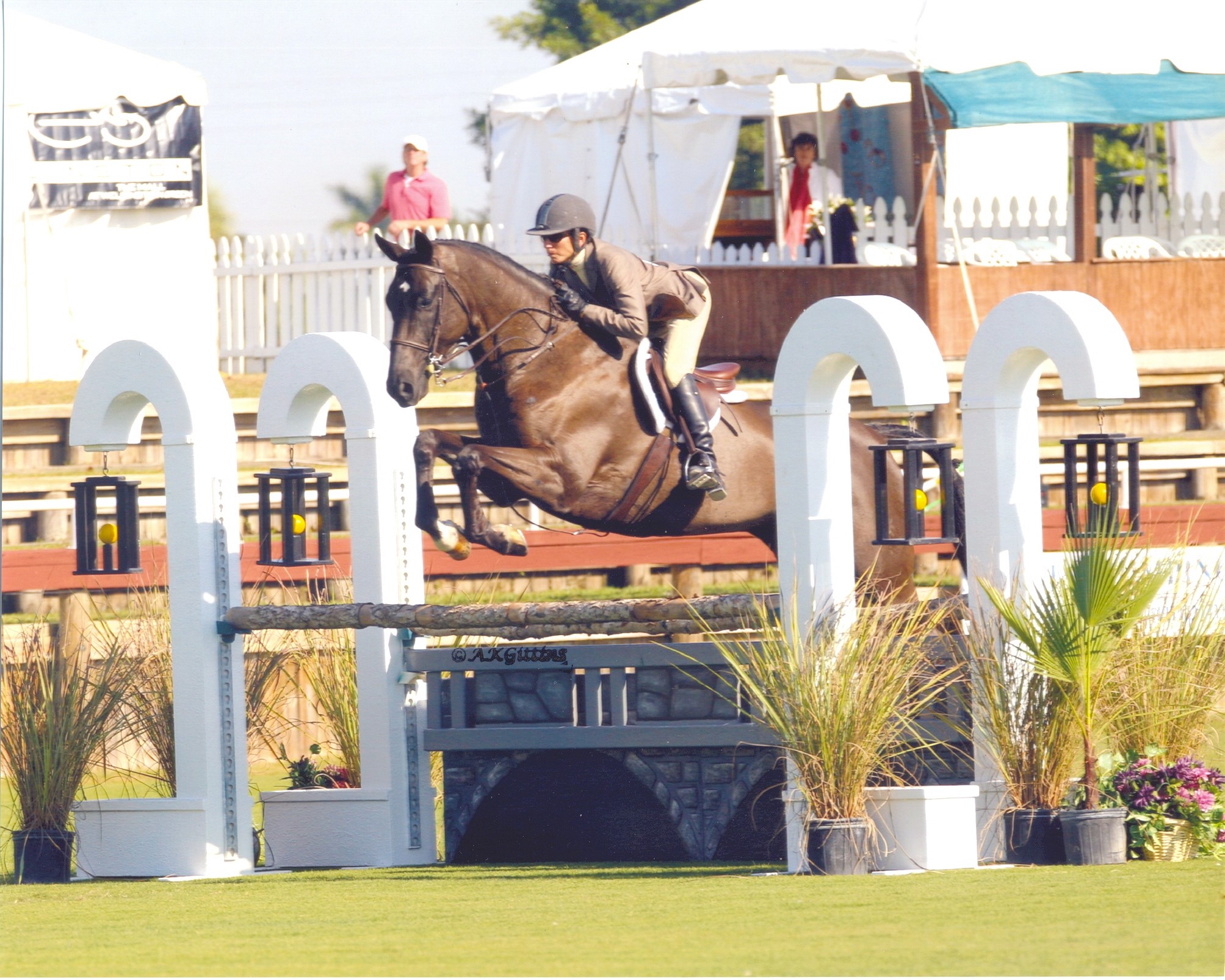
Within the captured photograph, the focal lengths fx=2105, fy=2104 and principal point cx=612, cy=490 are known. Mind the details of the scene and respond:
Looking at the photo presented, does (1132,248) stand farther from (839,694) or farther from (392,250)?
(839,694)

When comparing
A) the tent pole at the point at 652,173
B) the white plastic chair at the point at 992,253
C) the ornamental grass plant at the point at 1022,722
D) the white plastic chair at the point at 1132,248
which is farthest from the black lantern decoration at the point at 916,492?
the white plastic chair at the point at 1132,248

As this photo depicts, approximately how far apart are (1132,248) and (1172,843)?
34.7 feet

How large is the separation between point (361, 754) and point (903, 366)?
2.87 m

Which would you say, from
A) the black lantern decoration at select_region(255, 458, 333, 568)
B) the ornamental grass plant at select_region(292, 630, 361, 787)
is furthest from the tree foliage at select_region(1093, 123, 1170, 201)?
the black lantern decoration at select_region(255, 458, 333, 568)

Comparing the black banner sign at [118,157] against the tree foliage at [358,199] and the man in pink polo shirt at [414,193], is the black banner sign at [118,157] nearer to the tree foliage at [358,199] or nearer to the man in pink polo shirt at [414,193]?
the man in pink polo shirt at [414,193]

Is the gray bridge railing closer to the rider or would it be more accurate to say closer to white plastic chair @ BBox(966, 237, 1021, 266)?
the rider

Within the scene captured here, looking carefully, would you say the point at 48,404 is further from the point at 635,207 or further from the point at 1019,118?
the point at 1019,118

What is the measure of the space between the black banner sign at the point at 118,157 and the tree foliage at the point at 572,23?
13272 mm

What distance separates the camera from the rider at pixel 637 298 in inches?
341

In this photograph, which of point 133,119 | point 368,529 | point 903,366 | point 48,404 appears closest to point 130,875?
point 368,529

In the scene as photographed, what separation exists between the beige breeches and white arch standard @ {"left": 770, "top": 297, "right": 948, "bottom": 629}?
55.2 inches

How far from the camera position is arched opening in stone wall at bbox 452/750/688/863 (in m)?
8.29

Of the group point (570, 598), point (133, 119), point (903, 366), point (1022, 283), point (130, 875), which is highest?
point (133, 119)

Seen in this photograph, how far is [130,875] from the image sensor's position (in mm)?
8492
